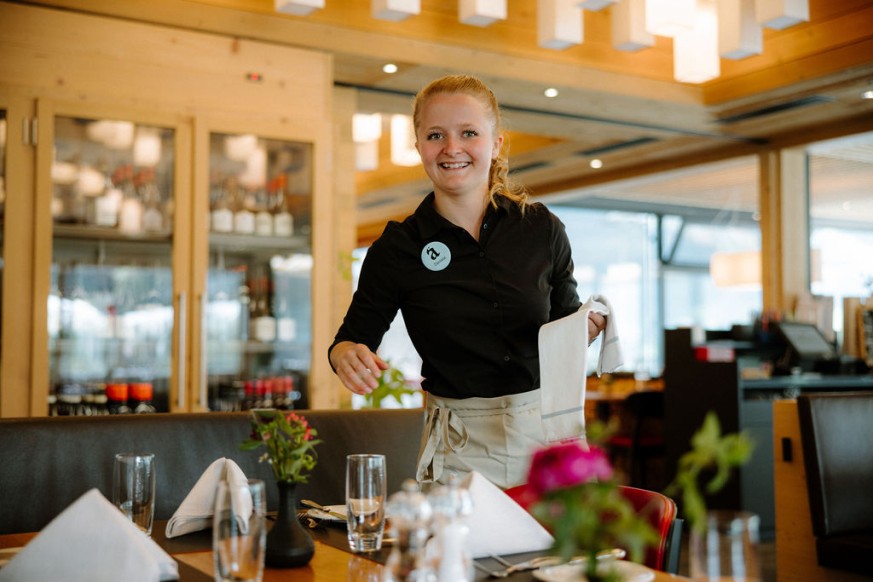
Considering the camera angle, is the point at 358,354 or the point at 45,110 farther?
the point at 45,110

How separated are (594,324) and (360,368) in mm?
497

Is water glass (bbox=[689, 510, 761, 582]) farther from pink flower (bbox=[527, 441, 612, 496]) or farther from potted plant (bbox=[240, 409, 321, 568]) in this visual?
potted plant (bbox=[240, 409, 321, 568])

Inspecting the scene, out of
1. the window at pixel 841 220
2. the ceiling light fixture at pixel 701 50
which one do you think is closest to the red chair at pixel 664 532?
the ceiling light fixture at pixel 701 50

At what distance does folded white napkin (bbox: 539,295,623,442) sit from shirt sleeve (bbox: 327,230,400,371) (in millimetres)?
363

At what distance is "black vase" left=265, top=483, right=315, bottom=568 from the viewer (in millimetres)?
1379

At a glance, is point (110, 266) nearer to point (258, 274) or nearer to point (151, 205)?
point (151, 205)

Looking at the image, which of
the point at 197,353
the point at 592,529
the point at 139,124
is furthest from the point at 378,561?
the point at 139,124

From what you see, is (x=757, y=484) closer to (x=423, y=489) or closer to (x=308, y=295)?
(x=308, y=295)

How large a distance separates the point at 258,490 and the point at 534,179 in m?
7.76

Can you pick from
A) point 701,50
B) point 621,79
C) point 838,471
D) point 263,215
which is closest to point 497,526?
point 838,471

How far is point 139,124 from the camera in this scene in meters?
4.15

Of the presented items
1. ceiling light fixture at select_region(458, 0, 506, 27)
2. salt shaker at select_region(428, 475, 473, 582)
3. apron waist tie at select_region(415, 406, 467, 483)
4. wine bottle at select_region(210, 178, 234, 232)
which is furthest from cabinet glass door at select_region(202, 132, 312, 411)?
salt shaker at select_region(428, 475, 473, 582)

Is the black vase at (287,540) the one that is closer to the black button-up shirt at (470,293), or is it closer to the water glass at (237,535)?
the water glass at (237,535)

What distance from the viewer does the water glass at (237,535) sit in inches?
42.0
